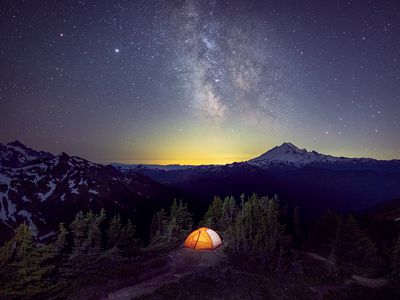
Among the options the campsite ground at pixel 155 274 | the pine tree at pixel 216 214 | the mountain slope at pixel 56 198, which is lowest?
the mountain slope at pixel 56 198

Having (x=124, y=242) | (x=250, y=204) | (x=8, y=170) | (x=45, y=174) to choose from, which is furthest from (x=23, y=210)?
(x=250, y=204)

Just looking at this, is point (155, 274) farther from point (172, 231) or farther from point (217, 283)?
point (172, 231)

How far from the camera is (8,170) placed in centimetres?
19425

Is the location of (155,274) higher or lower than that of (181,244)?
higher

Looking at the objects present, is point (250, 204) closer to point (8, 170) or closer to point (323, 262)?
point (323, 262)

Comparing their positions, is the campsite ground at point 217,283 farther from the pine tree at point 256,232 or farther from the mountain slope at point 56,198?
the mountain slope at point 56,198

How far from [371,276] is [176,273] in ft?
75.4

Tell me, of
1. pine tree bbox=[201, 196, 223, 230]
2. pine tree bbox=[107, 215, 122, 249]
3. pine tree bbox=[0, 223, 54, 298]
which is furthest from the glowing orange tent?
pine tree bbox=[107, 215, 122, 249]

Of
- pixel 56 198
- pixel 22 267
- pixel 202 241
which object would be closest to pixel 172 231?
pixel 202 241

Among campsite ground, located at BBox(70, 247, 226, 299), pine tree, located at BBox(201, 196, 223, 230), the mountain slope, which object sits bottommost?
the mountain slope

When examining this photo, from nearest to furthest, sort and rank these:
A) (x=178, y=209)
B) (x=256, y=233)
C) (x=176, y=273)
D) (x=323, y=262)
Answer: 1. (x=176, y=273)
2. (x=323, y=262)
3. (x=256, y=233)
4. (x=178, y=209)

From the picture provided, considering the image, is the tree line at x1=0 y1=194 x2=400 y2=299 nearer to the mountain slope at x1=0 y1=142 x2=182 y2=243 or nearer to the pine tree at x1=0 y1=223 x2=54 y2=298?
the pine tree at x1=0 y1=223 x2=54 y2=298

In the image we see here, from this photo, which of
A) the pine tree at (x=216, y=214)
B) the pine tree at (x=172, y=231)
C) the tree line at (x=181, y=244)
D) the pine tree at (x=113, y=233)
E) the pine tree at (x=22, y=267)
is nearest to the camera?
the pine tree at (x=22, y=267)

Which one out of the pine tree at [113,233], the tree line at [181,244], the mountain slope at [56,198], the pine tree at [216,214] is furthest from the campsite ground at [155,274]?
the mountain slope at [56,198]
